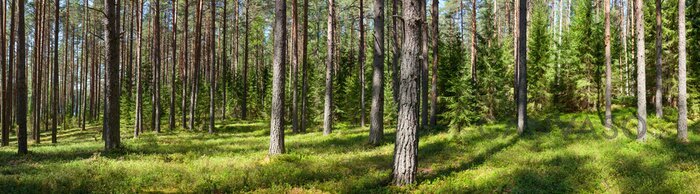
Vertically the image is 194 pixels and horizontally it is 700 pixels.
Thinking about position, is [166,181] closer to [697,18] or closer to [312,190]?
[312,190]

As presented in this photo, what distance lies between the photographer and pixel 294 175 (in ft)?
31.7

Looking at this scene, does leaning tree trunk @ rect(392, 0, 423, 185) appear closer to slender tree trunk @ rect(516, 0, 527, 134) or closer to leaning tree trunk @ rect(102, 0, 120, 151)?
leaning tree trunk @ rect(102, 0, 120, 151)

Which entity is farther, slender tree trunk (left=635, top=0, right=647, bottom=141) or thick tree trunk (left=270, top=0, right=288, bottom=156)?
slender tree trunk (left=635, top=0, right=647, bottom=141)

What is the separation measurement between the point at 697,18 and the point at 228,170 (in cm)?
2684

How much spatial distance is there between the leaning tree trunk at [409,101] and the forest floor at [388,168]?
50 centimetres

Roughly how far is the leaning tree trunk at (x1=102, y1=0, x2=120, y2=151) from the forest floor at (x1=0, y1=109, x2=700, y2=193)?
77 centimetres

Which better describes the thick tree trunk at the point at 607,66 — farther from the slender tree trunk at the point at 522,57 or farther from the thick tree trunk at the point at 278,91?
the thick tree trunk at the point at 278,91

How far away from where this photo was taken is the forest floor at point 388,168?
8438mm

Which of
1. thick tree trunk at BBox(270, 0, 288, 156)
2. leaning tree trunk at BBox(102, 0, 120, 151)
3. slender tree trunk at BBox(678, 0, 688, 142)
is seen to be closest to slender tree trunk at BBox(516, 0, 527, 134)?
slender tree trunk at BBox(678, 0, 688, 142)

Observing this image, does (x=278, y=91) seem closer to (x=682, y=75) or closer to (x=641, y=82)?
(x=641, y=82)

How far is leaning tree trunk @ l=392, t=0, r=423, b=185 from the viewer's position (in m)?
8.59

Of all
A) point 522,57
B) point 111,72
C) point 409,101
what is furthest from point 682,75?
point 111,72

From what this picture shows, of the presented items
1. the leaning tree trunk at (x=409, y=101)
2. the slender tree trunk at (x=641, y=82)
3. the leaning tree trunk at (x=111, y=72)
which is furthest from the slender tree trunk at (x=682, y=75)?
the leaning tree trunk at (x=111, y=72)

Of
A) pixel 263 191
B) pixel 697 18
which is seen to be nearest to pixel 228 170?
pixel 263 191
